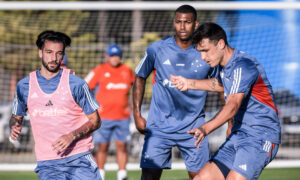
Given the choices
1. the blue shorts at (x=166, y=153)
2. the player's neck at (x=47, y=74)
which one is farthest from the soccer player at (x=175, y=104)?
the player's neck at (x=47, y=74)

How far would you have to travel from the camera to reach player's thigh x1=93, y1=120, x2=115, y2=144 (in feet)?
29.0

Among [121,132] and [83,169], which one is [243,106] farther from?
[121,132]

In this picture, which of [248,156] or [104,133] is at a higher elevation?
[248,156]

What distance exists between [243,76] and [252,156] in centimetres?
80

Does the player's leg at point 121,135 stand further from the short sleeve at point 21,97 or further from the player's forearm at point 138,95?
the short sleeve at point 21,97

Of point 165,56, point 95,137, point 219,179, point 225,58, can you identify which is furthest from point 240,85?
point 95,137

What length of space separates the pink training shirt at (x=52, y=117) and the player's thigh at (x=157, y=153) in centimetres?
109

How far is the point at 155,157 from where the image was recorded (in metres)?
5.48

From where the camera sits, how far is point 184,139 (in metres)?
5.54

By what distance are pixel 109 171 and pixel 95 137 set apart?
7.24 ft

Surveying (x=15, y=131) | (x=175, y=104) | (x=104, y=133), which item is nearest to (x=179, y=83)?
(x=175, y=104)

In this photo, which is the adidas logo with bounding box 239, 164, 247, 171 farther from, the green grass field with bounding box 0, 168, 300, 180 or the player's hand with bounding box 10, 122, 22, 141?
the green grass field with bounding box 0, 168, 300, 180

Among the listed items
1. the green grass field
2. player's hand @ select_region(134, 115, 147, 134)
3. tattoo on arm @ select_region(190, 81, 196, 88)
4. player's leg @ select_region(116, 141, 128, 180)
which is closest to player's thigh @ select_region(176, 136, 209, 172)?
player's hand @ select_region(134, 115, 147, 134)

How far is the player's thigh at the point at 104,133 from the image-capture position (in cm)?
885
